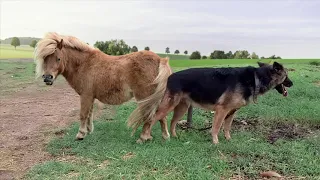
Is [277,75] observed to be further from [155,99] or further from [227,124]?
[155,99]

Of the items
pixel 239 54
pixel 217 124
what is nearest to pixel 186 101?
pixel 217 124

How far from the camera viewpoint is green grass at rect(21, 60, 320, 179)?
472cm

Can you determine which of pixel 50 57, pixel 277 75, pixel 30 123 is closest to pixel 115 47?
pixel 30 123

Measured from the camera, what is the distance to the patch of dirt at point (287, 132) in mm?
6522

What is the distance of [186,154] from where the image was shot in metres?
5.41

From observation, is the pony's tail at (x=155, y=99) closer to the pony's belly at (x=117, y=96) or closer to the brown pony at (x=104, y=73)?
the brown pony at (x=104, y=73)

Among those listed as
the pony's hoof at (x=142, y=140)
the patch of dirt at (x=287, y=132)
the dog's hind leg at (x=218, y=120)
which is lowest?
the pony's hoof at (x=142, y=140)

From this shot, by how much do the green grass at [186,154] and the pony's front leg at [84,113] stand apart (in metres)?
0.15

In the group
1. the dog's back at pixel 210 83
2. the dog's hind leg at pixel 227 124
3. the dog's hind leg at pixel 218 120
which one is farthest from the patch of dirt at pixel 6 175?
the dog's hind leg at pixel 227 124

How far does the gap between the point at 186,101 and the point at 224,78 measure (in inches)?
31.7

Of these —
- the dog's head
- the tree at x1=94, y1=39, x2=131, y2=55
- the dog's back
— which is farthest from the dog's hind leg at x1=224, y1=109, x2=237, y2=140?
the tree at x1=94, y1=39, x2=131, y2=55

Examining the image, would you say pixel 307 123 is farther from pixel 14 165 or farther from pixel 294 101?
pixel 14 165

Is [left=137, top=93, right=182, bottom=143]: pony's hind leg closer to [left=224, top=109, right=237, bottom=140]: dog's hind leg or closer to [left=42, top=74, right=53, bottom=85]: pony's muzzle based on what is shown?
[left=224, top=109, right=237, bottom=140]: dog's hind leg

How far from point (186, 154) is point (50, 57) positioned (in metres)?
3.00
